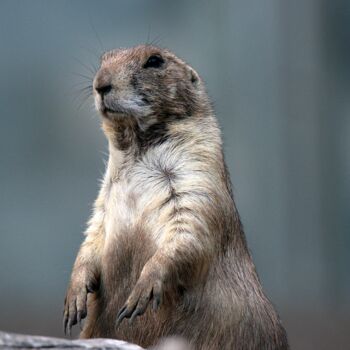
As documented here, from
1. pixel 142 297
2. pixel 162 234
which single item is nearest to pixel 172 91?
pixel 162 234

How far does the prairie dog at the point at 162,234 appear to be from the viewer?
23.6ft

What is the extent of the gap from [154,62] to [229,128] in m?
3.33

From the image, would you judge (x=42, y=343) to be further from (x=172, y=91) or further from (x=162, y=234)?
(x=172, y=91)

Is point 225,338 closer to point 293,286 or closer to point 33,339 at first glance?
point 33,339

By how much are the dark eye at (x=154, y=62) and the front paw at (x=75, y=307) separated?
1.19 meters

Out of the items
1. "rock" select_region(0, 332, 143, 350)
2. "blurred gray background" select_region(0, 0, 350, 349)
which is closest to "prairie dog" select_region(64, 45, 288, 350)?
"rock" select_region(0, 332, 143, 350)

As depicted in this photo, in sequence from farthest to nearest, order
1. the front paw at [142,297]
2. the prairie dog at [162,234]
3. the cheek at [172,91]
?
the cheek at [172,91], the prairie dog at [162,234], the front paw at [142,297]

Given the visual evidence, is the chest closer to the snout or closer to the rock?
the snout

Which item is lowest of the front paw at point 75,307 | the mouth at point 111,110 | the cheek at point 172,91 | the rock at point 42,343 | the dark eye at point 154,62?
the front paw at point 75,307

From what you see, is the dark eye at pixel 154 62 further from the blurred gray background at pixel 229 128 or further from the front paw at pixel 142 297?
the blurred gray background at pixel 229 128

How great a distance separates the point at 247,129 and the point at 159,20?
3.44ft

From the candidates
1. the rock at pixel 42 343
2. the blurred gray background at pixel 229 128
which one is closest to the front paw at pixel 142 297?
the rock at pixel 42 343

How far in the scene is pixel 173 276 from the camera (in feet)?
23.5

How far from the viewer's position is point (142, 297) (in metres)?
7.01
